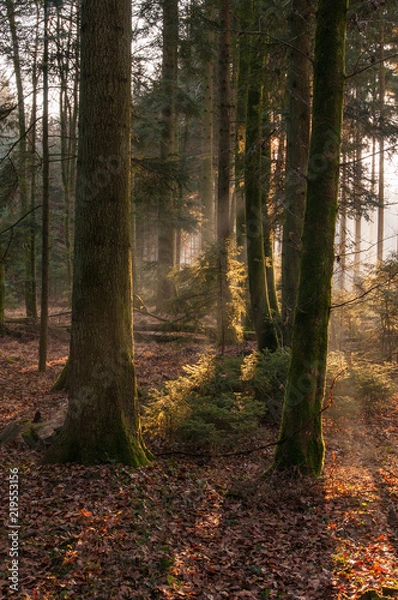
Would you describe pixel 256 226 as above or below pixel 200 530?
above

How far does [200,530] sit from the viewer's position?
17.8 ft

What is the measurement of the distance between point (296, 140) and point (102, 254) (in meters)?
6.58

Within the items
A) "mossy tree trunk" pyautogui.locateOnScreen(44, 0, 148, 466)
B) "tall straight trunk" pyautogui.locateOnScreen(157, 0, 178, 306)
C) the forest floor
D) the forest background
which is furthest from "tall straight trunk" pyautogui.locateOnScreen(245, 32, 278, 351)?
"mossy tree trunk" pyautogui.locateOnScreen(44, 0, 148, 466)

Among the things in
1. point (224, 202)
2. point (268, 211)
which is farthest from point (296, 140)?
point (268, 211)

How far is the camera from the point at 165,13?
15.5 meters

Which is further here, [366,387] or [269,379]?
[366,387]

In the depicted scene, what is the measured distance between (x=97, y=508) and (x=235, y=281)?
7750 millimetres

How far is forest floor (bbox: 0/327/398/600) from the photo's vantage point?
4.30 m

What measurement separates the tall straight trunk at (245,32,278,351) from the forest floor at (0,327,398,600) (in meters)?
4.21

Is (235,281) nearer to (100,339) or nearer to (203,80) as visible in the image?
(100,339)

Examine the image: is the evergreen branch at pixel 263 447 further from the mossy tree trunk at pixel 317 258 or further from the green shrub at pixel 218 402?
the green shrub at pixel 218 402

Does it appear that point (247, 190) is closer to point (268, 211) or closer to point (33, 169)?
point (268, 211)

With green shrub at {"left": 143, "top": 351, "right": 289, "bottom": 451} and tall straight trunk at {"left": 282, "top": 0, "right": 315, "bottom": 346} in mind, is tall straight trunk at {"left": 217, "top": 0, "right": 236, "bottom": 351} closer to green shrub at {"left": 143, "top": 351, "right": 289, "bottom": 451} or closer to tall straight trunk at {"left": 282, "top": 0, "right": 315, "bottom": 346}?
tall straight trunk at {"left": 282, "top": 0, "right": 315, "bottom": 346}

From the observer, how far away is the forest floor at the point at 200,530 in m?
4.30
